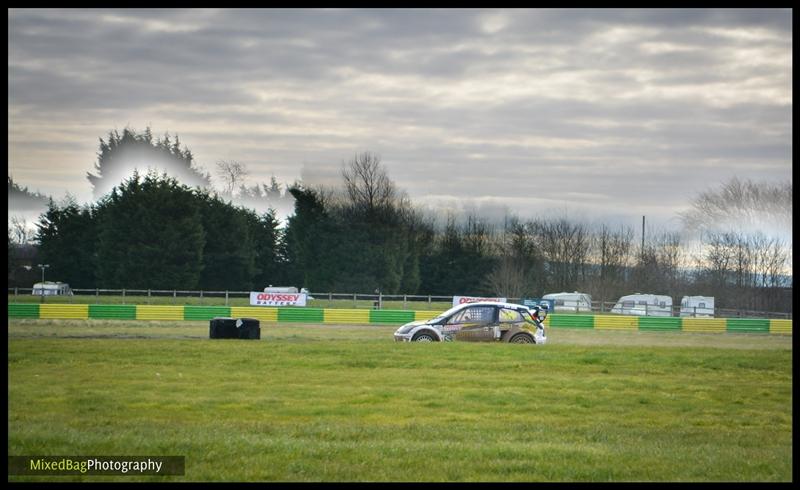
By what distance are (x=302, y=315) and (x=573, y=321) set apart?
1423cm

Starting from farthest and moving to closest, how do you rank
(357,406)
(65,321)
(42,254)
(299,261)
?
(299,261) → (42,254) → (65,321) → (357,406)


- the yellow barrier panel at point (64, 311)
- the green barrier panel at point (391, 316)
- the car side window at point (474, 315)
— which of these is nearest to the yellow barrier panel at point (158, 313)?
the yellow barrier panel at point (64, 311)

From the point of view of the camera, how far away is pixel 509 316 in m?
29.2

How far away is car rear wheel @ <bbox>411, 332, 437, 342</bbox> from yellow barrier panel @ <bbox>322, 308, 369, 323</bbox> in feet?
60.6

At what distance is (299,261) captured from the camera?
266 feet

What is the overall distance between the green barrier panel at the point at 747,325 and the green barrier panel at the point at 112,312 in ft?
103

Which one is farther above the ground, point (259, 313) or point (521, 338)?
point (521, 338)

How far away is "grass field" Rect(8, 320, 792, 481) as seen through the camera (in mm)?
10281

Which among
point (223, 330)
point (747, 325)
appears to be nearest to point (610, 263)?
point (747, 325)

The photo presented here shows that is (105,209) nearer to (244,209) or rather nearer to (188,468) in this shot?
(244,209)

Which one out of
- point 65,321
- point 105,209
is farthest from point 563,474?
point 105,209

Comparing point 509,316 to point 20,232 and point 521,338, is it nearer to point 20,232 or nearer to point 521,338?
point 521,338

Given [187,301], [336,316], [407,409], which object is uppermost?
[187,301]
